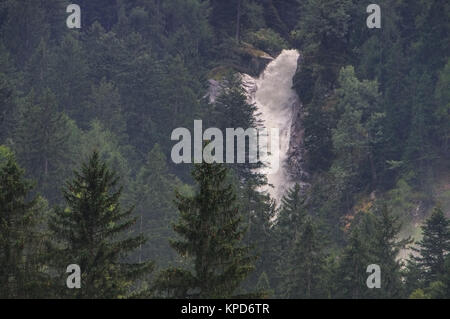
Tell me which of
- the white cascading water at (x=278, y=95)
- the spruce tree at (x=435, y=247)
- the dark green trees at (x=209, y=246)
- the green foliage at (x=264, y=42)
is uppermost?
the green foliage at (x=264, y=42)

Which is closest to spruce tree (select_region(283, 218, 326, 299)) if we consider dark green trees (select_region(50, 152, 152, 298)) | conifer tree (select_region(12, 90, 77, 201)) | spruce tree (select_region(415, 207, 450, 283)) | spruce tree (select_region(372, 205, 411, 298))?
spruce tree (select_region(372, 205, 411, 298))

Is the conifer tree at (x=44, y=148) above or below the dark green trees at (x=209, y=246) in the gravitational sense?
above

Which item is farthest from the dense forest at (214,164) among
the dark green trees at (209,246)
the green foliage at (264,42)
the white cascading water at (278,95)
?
the white cascading water at (278,95)

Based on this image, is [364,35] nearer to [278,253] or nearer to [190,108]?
[190,108]

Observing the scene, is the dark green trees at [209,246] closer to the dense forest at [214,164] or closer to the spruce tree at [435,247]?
the dense forest at [214,164]

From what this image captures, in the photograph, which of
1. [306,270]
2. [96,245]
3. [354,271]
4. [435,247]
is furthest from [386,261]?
[96,245]
